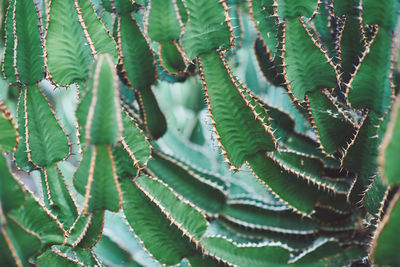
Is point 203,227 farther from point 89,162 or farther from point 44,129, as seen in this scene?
point 44,129

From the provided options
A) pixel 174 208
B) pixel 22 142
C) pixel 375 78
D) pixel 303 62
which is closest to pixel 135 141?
pixel 174 208

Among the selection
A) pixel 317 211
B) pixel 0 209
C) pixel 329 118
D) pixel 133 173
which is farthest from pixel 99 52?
pixel 317 211

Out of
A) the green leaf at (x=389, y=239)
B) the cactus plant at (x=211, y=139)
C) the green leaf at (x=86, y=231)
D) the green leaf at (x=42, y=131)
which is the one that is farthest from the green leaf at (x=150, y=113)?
the green leaf at (x=389, y=239)

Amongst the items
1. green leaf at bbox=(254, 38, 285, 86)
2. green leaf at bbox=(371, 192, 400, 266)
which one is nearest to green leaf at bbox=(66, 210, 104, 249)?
green leaf at bbox=(371, 192, 400, 266)

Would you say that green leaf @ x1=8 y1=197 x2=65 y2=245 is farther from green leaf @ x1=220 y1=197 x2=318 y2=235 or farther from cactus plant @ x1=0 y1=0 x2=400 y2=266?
green leaf @ x1=220 y1=197 x2=318 y2=235

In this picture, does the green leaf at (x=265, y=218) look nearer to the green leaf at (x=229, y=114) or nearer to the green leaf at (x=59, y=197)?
the green leaf at (x=229, y=114)

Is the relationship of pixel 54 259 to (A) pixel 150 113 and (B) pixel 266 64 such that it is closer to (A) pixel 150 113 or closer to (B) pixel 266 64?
(A) pixel 150 113

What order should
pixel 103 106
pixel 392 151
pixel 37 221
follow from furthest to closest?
pixel 37 221 < pixel 103 106 < pixel 392 151
